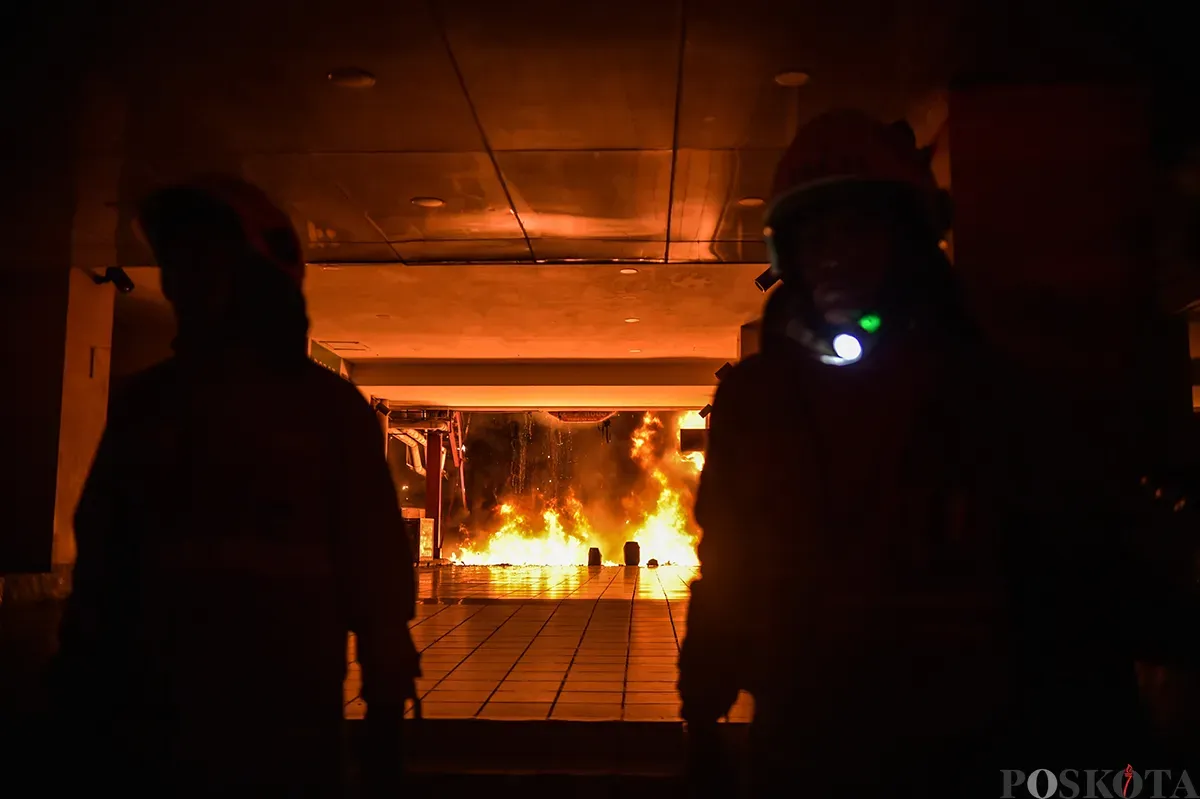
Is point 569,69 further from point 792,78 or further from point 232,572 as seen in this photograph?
point 232,572

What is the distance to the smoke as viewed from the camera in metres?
24.9

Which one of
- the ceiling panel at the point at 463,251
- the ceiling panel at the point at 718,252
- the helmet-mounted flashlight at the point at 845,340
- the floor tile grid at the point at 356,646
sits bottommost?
the floor tile grid at the point at 356,646

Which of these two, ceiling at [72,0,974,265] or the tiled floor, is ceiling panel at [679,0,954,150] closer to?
ceiling at [72,0,974,265]

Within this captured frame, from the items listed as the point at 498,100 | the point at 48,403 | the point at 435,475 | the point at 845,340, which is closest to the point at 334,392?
the point at 845,340

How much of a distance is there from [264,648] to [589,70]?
3345mm

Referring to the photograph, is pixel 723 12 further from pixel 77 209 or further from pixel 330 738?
pixel 77 209

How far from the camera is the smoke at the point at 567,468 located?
2486 cm

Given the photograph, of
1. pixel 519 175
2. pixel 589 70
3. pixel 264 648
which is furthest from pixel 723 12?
pixel 264 648

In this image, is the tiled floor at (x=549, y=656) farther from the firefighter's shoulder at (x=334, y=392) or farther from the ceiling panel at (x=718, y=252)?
the ceiling panel at (x=718, y=252)

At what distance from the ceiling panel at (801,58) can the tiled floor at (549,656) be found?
2.63m

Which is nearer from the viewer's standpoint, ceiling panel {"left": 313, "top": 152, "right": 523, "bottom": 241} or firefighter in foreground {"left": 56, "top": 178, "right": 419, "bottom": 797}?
firefighter in foreground {"left": 56, "top": 178, "right": 419, "bottom": 797}

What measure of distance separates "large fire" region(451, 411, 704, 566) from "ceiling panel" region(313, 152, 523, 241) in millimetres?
18246

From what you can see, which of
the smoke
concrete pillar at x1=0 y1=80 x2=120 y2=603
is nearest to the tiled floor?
concrete pillar at x1=0 y1=80 x2=120 y2=603

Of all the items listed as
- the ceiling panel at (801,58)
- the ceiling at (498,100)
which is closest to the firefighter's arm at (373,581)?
the ceiling at (498,100)
